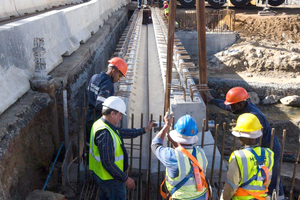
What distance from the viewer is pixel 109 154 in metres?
3.23

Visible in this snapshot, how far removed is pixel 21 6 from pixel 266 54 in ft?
41.5

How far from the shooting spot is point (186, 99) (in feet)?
17.9

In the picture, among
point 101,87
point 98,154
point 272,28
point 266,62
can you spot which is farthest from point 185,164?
point 272,28

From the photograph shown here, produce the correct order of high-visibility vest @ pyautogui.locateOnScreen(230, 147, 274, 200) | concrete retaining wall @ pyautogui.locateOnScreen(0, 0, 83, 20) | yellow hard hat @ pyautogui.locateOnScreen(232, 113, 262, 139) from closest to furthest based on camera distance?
high-visibility vest @ pyautogui.locateOnScreen(230, 147, 274, 200)
yellow hard hat @ pyautogui.locateOnScreen(232, 113, 262, 139)
concrete retaining wall @ pyautogui.locateOnScreen(0, 0, 83, 20)

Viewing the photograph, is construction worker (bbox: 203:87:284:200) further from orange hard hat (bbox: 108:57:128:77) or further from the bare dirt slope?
the bare dirt slope

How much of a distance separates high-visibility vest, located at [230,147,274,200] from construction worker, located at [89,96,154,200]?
112cm

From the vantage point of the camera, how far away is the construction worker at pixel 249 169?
3.04m

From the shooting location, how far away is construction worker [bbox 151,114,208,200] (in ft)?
9.45

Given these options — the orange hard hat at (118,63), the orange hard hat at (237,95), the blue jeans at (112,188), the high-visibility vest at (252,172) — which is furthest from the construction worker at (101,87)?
the high-visibility vest at (252,172)

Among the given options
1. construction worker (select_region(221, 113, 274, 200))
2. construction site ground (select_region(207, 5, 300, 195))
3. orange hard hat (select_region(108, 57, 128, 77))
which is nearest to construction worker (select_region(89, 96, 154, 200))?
construction worker (select_region(221, 113, 274, 200))

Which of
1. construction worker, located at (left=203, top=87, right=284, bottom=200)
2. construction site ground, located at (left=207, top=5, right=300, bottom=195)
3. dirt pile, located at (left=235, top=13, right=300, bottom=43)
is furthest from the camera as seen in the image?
dirt pile, located at (left=235, top=13, right=300, bottom=43)

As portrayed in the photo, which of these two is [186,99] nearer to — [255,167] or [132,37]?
[255,167]

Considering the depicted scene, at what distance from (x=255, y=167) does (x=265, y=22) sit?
72.2 feet

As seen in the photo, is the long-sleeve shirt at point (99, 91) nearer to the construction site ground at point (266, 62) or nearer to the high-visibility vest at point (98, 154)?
the high-visibility vest at point (98, 154)
